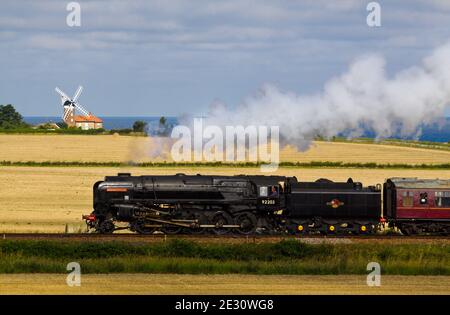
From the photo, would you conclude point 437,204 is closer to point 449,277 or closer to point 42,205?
point 449,277

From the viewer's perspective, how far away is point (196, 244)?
130 ft

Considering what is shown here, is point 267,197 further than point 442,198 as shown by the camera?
No

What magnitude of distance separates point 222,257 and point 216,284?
21.1 ft

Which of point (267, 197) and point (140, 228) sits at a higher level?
point (267, 197)

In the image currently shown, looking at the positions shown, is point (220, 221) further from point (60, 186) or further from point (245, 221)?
point (60, 186)

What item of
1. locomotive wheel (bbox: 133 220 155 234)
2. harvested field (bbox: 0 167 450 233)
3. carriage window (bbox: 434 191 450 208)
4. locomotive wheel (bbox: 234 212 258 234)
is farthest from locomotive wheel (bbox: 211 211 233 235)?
carriage window (bbox: 434 191 450 208)

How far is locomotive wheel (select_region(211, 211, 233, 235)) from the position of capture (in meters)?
45.1

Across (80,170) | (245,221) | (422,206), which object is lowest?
(245,221)

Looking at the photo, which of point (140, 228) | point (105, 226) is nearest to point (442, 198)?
point (140, 228)

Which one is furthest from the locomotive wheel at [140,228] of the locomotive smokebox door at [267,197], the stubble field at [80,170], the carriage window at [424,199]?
the carriage window at [424,199]

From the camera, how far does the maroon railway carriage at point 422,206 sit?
151 ft

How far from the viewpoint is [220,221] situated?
45188 mm
